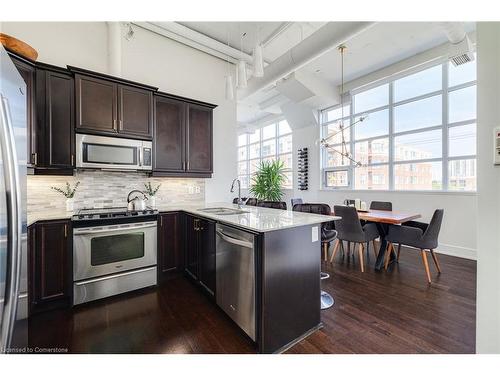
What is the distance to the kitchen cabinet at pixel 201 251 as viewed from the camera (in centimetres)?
225

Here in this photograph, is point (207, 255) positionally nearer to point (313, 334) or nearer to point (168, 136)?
point (313, 334)

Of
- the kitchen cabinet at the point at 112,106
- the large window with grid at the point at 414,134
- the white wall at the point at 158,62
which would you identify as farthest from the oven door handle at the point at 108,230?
the large window with grid at the point at 414,134

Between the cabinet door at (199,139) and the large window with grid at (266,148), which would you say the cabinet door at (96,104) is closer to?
the cabinet door at (199,139)

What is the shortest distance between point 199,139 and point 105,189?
4.90ft

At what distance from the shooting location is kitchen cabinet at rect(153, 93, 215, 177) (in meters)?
3.08

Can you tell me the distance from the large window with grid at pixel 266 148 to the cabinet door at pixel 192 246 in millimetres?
4888

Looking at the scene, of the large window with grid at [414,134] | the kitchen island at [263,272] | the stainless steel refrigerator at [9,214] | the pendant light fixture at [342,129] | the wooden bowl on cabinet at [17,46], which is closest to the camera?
the stainless steel refrigerator at [9,214]

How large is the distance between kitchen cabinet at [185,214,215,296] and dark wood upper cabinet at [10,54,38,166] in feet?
5.56

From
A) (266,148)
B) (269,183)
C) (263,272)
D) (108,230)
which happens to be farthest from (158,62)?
(266,148)

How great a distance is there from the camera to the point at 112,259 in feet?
7.93

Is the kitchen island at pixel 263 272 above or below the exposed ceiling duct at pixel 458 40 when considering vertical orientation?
below

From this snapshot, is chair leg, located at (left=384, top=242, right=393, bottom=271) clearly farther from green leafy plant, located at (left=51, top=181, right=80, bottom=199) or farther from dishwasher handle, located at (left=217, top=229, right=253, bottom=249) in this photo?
green leafy plant, located at (left=51, top=181, right=80, bottom=199)

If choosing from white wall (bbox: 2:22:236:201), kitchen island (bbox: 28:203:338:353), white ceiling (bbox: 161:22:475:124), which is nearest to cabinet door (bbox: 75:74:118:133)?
white wall (bbox: 2:22:236:201)

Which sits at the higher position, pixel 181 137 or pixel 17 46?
pixel 17 46
